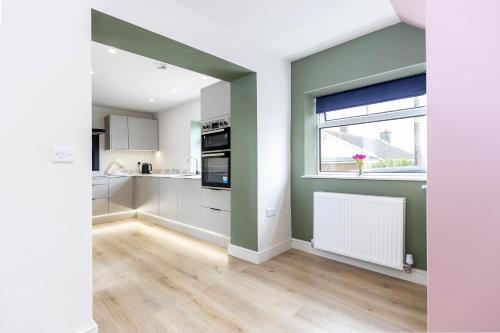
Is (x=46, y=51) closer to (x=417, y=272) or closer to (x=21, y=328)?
(x=21, y=328)

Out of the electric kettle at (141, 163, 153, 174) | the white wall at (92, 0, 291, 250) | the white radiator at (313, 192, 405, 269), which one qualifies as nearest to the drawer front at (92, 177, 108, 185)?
the electric kettle at (141, 163, 153, 174)

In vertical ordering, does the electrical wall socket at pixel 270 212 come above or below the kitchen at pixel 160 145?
below

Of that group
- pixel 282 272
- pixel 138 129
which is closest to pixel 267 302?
pixel 282 272

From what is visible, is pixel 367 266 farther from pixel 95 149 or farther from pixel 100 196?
pixel 95 149

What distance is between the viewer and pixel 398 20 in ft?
7.27

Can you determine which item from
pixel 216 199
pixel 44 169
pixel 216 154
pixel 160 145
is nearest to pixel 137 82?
pixel 216 154

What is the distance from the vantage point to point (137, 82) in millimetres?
3834

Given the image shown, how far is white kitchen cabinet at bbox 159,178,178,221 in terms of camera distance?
4070 mm

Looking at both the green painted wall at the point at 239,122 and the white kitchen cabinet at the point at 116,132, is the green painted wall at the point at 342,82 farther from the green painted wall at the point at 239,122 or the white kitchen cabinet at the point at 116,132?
the white kitchen cabinet at the point at 116,132

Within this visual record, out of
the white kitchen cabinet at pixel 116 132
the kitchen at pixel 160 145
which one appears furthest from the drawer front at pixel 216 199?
the white kitchen cabinet at pixel 116 132

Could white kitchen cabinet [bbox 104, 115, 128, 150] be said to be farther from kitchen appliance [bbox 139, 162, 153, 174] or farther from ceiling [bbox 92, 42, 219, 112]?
kitchen appliance [bbox 139, 162, 153, 174]

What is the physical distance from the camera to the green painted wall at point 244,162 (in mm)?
2746

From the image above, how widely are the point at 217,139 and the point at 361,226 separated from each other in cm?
200

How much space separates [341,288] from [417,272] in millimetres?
730
